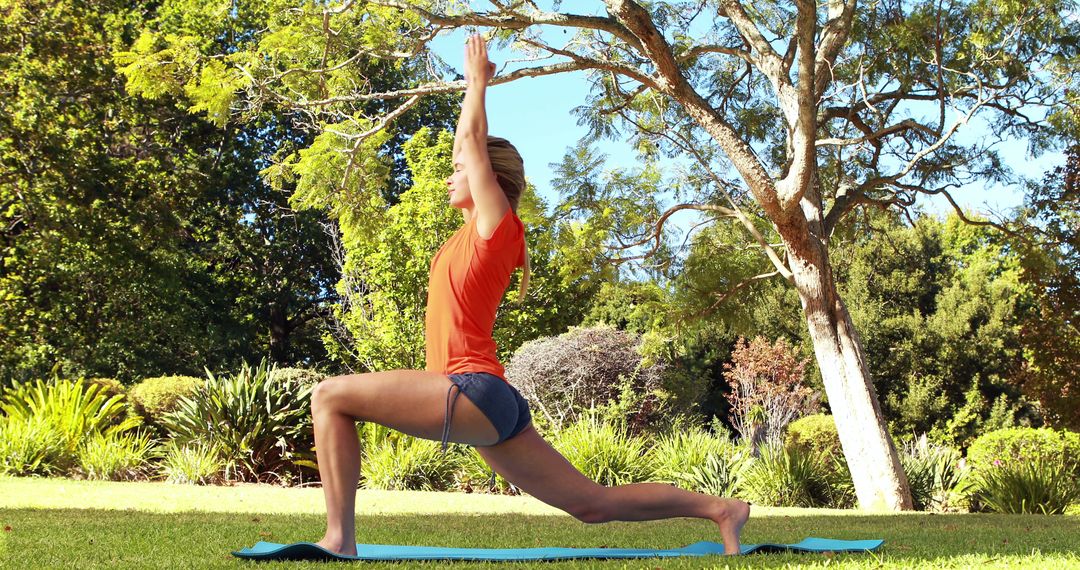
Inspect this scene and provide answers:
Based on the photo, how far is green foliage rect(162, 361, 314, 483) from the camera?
1180 cm

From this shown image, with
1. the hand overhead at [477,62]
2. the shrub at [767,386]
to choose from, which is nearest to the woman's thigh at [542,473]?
the hand overhead at [477,62]

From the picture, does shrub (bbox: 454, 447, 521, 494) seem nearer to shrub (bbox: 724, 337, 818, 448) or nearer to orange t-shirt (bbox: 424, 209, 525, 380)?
orange t-shirt (bbox: 424, 209, 525, 380)

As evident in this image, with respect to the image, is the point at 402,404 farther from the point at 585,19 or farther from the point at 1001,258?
the point at 1001,258

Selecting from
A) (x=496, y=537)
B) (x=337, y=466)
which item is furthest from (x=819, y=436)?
(x=337, y=466)

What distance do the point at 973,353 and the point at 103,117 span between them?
2197 cm

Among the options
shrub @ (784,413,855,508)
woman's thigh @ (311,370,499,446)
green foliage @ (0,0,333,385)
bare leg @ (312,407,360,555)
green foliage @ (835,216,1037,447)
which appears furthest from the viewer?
green foliage @ (835,216,1037,447)

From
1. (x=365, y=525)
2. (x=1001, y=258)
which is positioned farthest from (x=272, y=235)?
(x=1001, y=258)

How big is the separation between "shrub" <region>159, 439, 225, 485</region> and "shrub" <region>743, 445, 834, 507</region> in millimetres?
6334

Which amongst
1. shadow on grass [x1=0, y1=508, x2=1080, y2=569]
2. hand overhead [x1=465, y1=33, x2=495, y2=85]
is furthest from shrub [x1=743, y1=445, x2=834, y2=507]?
hand overhead [x1=465, y1=33, x2=495, y2=85]

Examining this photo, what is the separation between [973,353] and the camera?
941 inches

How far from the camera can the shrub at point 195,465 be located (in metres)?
11.2

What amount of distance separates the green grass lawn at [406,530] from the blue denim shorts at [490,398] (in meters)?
0.63

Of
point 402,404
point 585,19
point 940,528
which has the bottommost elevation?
point 940,528

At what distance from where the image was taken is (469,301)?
11.9 feet
